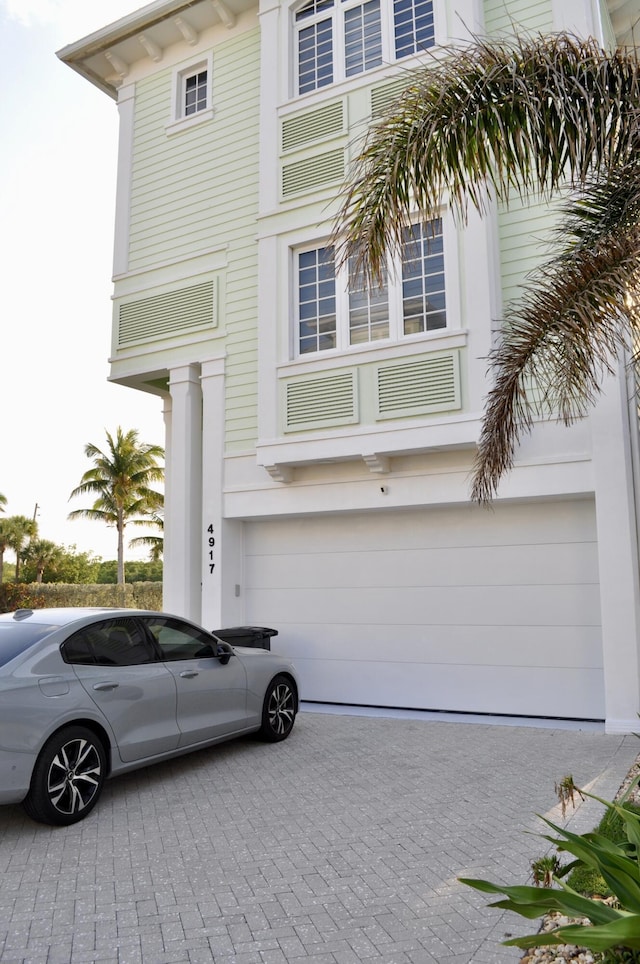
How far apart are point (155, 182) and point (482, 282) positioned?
629 cm

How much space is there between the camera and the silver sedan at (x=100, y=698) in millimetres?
5051

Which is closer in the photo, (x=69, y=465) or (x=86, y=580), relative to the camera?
(x=69, y=465)

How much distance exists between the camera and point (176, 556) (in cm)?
1127

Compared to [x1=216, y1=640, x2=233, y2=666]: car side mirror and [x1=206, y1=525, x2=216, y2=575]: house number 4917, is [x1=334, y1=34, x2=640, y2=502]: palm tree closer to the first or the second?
[x1=216, y1=640, x2=233, y2=666]: car side mirror

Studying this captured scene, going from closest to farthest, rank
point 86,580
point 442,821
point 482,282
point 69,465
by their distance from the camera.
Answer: point 442,821, point 482,282, point 69,465, point 86,580

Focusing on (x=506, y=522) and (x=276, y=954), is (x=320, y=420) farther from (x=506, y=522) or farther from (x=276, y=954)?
(x=276, y=954)

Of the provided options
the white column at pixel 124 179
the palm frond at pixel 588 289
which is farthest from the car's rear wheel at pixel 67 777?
the white column at pixel 124 179

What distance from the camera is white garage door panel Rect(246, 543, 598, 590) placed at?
8.74 metres

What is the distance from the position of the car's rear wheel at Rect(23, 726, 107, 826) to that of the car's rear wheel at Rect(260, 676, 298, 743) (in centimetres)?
229

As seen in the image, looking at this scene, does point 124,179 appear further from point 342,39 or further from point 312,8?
point 342,39

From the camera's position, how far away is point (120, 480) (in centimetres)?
3578

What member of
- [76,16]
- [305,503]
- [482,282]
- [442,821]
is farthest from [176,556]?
[76,16]

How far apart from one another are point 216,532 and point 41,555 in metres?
32.4

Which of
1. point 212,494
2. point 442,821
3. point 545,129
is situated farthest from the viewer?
point 212,494
